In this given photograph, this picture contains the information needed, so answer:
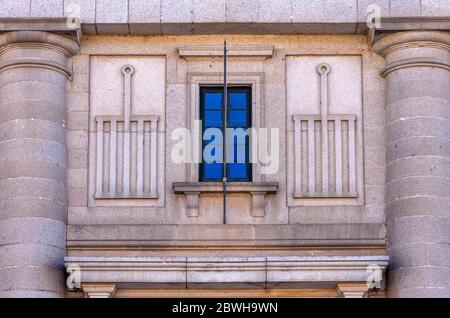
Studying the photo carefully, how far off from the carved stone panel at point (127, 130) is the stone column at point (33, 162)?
1.97ft

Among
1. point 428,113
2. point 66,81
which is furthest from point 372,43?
point 66,81

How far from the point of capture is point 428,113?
4534cm

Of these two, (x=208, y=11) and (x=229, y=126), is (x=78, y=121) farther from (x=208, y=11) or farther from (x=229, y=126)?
(x=208, y=11)

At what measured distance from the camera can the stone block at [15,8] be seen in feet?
150

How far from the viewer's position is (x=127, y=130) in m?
45.8

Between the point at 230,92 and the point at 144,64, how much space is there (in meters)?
1.62

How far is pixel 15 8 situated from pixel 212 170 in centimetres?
450

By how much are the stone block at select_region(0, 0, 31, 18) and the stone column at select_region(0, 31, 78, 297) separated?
321 mm

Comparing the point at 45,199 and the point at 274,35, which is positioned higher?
the point at 274,35

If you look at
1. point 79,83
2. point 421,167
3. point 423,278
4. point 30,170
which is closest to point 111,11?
point 79,83

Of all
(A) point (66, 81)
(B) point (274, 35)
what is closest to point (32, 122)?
(A) point (66, 81)

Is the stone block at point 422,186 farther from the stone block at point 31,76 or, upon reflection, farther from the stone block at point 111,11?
the stone block at point 31,76

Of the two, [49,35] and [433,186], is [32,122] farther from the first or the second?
[433,186]

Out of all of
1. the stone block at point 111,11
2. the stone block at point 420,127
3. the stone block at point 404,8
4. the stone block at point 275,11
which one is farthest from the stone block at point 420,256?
the stone block at point 111,11
